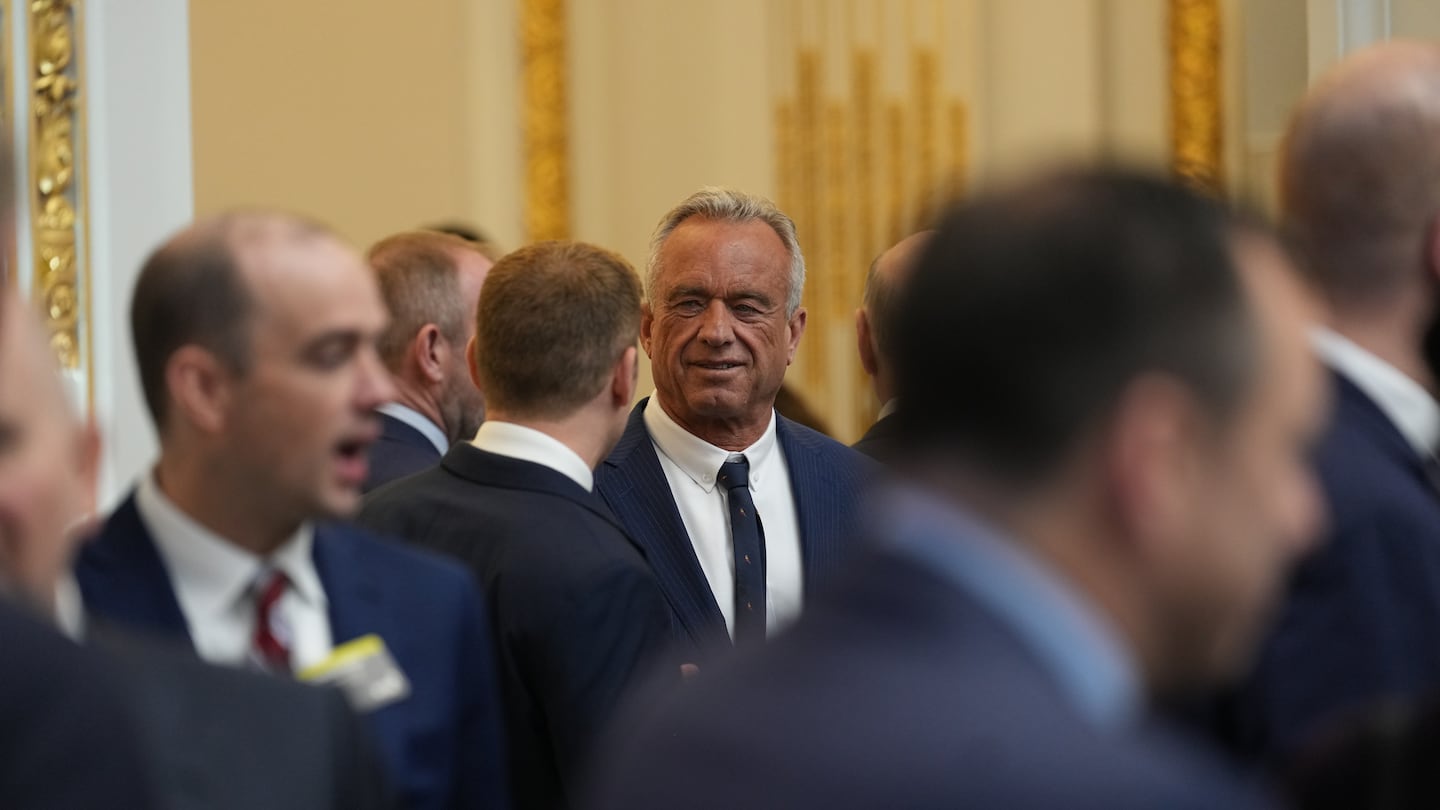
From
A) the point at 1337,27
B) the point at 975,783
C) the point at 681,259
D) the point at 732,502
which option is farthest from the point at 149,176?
the point at 1337,27

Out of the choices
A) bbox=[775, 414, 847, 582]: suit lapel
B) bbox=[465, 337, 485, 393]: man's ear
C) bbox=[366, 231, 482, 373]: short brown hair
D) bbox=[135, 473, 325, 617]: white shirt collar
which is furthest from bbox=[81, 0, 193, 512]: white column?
bbox=[135, 473, 325, 617]: white shirt collar

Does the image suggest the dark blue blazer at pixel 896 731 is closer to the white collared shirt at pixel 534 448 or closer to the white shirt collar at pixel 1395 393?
the white shirt collar at pixel 1395 393

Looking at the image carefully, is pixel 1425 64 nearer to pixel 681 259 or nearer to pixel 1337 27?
pixel 681 259

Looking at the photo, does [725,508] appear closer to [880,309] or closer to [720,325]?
[720,325]

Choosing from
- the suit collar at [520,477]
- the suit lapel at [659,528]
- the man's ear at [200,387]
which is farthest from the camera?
the suit lapel at [659,528]

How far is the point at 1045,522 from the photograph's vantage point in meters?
1.33

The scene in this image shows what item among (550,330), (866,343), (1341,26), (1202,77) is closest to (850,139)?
(1202,77)

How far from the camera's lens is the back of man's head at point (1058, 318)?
132 cm

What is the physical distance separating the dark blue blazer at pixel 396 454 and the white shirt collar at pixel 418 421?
0.04 feet

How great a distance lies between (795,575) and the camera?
3.89 m

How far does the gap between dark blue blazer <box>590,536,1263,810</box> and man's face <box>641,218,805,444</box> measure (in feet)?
8.86

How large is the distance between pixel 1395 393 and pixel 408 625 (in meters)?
1.23

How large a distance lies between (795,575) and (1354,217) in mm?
1712

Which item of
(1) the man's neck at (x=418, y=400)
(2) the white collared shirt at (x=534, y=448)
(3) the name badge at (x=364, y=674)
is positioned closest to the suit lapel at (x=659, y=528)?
(2) the white collared shirt at (x=534, y=448)
